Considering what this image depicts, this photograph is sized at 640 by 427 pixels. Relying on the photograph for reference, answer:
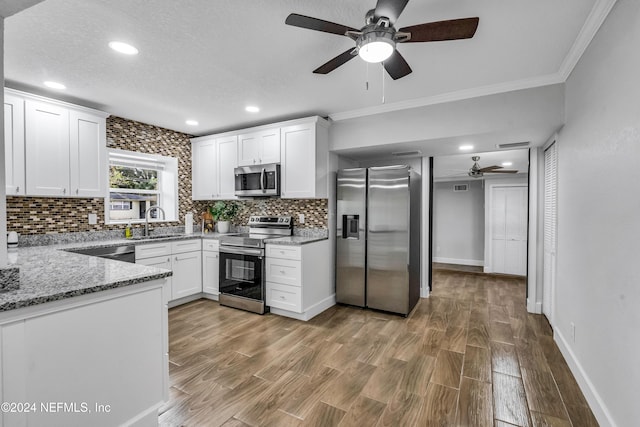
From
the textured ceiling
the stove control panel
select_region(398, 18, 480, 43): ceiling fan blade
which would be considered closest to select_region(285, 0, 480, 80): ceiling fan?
select_region(398, 18, 480, 43): ceiling fan blade

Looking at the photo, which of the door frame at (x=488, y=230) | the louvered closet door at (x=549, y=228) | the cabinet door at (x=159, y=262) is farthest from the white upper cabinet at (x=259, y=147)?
the door frame at (x=488, y=230)

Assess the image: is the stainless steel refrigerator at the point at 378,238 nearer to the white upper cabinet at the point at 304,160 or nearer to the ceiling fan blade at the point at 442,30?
the white upper cabinet at the point at 304,160

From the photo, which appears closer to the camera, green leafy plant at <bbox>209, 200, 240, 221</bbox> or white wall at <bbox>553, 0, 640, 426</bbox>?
white wall at <bbox>553, 0, 640, 426</bbox>

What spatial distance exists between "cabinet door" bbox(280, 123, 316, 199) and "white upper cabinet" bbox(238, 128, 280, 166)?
0.41 ft

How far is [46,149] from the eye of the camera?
3.04 metres

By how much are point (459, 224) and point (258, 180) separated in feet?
18.7

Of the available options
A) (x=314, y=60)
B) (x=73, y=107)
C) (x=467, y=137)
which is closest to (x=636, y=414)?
(x=467, y=137)

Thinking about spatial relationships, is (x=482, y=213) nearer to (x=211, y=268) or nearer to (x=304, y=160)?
(x=304, y=160)

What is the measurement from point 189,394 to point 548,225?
4.01 m

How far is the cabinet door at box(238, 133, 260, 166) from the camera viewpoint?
416 cm

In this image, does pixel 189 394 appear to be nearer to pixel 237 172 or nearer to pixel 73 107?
pixel 237 172

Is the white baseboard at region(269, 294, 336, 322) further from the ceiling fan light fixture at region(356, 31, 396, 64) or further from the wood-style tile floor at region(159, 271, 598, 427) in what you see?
the ceiling fan light fixture at region(356, 31, 396, 64)

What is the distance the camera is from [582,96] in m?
2.24

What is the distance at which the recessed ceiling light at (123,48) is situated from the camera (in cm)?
220
